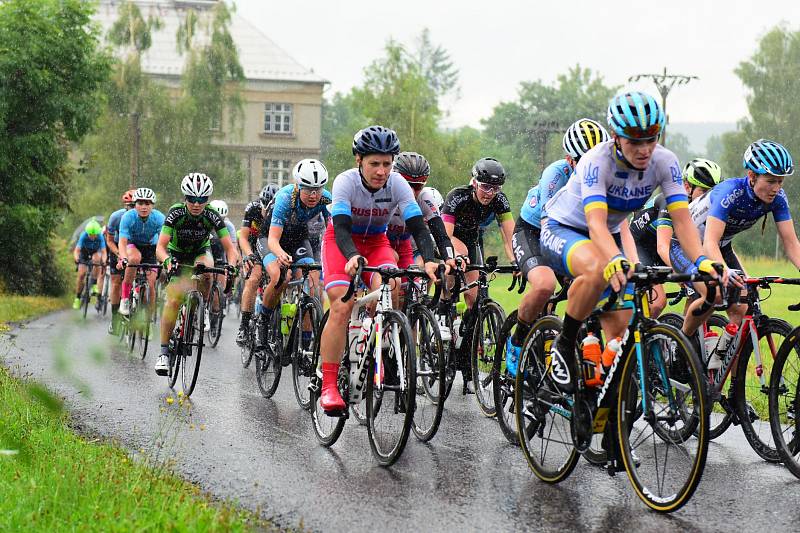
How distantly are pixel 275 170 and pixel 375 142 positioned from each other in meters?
64.8

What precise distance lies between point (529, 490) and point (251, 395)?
4.35m

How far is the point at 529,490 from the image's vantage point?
18.6ft

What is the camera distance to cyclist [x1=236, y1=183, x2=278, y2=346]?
436 inches

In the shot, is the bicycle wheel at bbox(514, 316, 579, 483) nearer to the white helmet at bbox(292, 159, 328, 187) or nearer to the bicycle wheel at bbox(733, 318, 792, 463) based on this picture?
the bicycle wheel at bbox(733, 318, 792, 463)

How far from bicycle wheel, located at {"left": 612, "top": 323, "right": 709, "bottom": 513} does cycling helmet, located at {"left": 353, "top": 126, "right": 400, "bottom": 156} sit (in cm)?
239

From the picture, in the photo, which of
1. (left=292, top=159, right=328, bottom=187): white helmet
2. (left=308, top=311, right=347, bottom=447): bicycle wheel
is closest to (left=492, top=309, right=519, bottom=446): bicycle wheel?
(left=308, top=311, right=347, bottom=447): bicycle wheel

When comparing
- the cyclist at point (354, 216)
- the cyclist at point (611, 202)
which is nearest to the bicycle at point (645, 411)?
the cyclist at point (611, 202)

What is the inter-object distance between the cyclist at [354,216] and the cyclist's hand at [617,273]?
174 centimetres

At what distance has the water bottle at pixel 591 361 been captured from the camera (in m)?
5.46

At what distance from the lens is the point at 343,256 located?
6926 millimetres

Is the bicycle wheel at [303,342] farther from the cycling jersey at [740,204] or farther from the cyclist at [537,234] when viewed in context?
the cycling jersey at [740,204]

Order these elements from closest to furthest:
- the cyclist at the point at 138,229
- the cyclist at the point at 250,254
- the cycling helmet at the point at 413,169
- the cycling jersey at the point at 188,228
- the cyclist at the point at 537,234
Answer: the cyclist at the point at 537,234, the cycling helmet at the point at 413,169, the cycling jersey at the point at 188,228, the cyclist at the point at 250,254, the cyclist at the point at 138,229

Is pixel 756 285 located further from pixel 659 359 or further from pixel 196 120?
pixel 196 120

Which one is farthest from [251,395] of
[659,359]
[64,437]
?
[659,359]
